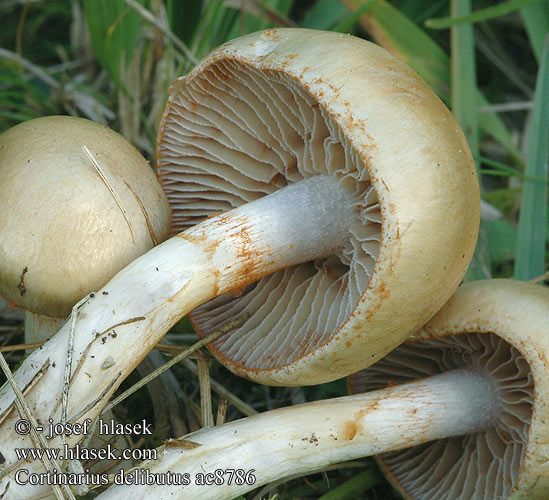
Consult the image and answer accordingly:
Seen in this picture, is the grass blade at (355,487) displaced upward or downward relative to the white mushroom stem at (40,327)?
downward

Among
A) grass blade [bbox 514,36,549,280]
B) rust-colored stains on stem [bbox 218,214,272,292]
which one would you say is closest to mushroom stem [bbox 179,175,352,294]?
rust-colored stains on stem [bbox 218,214,272,292]

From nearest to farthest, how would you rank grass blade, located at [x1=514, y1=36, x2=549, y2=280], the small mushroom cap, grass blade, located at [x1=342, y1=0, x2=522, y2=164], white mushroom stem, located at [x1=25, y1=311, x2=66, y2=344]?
the small mushroom cap < white mushroom stem, located at [x1=25, y1=311, x2=66, y2=344] < grass blade, located at [x1=514, y1=36, x2=549, y2=280] < grass blade, located at [x1=342, y1=0, x2=522, y2=164]

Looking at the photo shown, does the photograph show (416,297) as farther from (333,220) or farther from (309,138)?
(309,138)

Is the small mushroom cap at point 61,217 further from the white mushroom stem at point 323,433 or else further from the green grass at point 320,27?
the green grass at point 320,27

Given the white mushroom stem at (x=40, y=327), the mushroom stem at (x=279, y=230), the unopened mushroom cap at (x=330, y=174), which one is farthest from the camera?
the white mushroom stem at (x=40, y=327)

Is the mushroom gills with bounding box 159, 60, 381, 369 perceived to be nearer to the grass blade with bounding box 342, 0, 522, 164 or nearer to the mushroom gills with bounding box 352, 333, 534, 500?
the mushroom gills with bounding box 352, 333, 534, 500

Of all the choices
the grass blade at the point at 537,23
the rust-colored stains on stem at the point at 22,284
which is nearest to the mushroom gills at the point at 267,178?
the rust-colored stains on stem at the point at 22,284

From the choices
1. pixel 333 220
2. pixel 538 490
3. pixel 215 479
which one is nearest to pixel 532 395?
pixel 538 490
